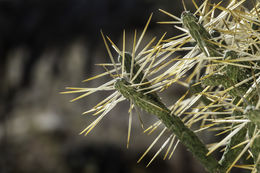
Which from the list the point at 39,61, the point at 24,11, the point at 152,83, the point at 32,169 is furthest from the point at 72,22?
the point at 152,83

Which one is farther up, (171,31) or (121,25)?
(121,25)

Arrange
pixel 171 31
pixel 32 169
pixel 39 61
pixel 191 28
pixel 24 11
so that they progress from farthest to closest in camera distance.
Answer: pixel 24 11
pixel 39 61
pixel 32 169
pixel 171 31
pixel 191 28

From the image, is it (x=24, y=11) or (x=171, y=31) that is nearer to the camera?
(x=171, y=31)

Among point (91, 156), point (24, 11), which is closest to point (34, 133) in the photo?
point (91, 156)

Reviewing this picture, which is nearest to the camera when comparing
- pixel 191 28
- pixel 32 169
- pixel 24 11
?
pixel 191 28

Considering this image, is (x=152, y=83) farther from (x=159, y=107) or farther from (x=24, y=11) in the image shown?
(x=24, y=11)

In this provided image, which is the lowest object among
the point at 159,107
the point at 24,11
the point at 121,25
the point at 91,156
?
the point at 91,156
